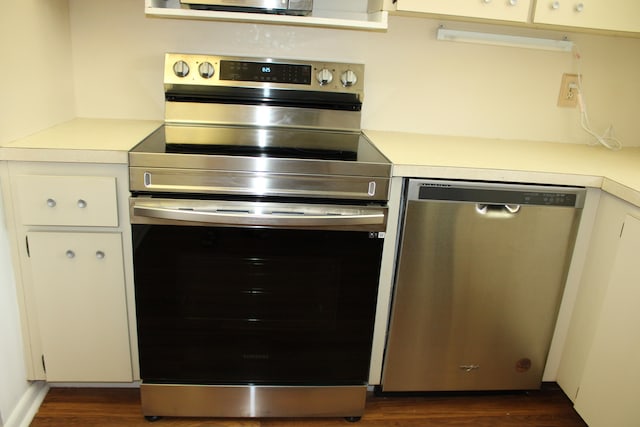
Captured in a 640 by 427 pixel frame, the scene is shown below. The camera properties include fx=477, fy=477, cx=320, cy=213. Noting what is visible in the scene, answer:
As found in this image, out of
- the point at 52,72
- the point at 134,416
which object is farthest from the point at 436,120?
the point at 134,416

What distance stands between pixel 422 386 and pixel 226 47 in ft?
4.72

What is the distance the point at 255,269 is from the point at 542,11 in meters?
1.27

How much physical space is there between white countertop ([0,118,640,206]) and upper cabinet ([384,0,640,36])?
1.46 ft

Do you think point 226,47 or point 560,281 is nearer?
point 560,281

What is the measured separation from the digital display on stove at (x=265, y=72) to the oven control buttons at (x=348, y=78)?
13 centimetres

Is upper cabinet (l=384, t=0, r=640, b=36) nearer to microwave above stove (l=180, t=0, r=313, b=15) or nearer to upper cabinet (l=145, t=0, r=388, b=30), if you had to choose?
upper cabinet (l=145, t=0, r=388, b=30)

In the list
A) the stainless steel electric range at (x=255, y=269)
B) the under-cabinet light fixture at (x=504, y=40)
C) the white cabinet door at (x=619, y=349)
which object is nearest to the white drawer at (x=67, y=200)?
the stainless steel electric range at (x=255, y=269)

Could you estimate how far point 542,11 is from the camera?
1.59 meters

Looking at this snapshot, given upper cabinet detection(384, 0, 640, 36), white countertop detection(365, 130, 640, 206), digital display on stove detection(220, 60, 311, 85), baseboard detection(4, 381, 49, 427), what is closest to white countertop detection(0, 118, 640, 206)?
white countertop detection(365, 130, 640, 206)

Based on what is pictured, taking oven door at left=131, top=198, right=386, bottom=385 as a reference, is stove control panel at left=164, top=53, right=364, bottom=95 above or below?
above

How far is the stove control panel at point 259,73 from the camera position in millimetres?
1701

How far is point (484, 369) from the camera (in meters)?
1.65

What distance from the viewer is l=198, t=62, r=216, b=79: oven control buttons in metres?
1.70

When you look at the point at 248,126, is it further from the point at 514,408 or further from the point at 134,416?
the point at 514,408
